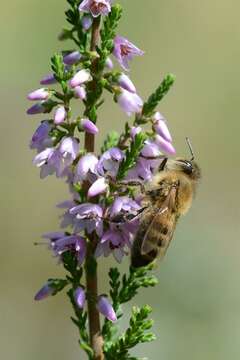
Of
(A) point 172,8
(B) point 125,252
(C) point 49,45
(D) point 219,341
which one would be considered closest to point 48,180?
(C) point 49,45

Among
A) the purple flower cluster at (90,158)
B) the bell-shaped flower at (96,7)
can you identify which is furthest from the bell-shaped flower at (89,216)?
the bell-shaped flower at (96,7)

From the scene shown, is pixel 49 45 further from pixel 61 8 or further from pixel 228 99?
pixel 228 99

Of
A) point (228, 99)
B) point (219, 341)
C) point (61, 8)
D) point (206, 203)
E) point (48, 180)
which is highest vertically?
point (61, 8)

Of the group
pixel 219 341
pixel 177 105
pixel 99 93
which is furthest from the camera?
pixel 177 105

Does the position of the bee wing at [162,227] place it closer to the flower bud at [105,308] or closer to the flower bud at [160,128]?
the flower bud at [105,308]

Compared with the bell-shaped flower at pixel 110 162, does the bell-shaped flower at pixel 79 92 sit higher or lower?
higher

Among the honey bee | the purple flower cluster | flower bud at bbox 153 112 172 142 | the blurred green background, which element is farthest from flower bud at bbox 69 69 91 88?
the blurred green background

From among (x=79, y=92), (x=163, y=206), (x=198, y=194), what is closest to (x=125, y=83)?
(x=79, y=92)
